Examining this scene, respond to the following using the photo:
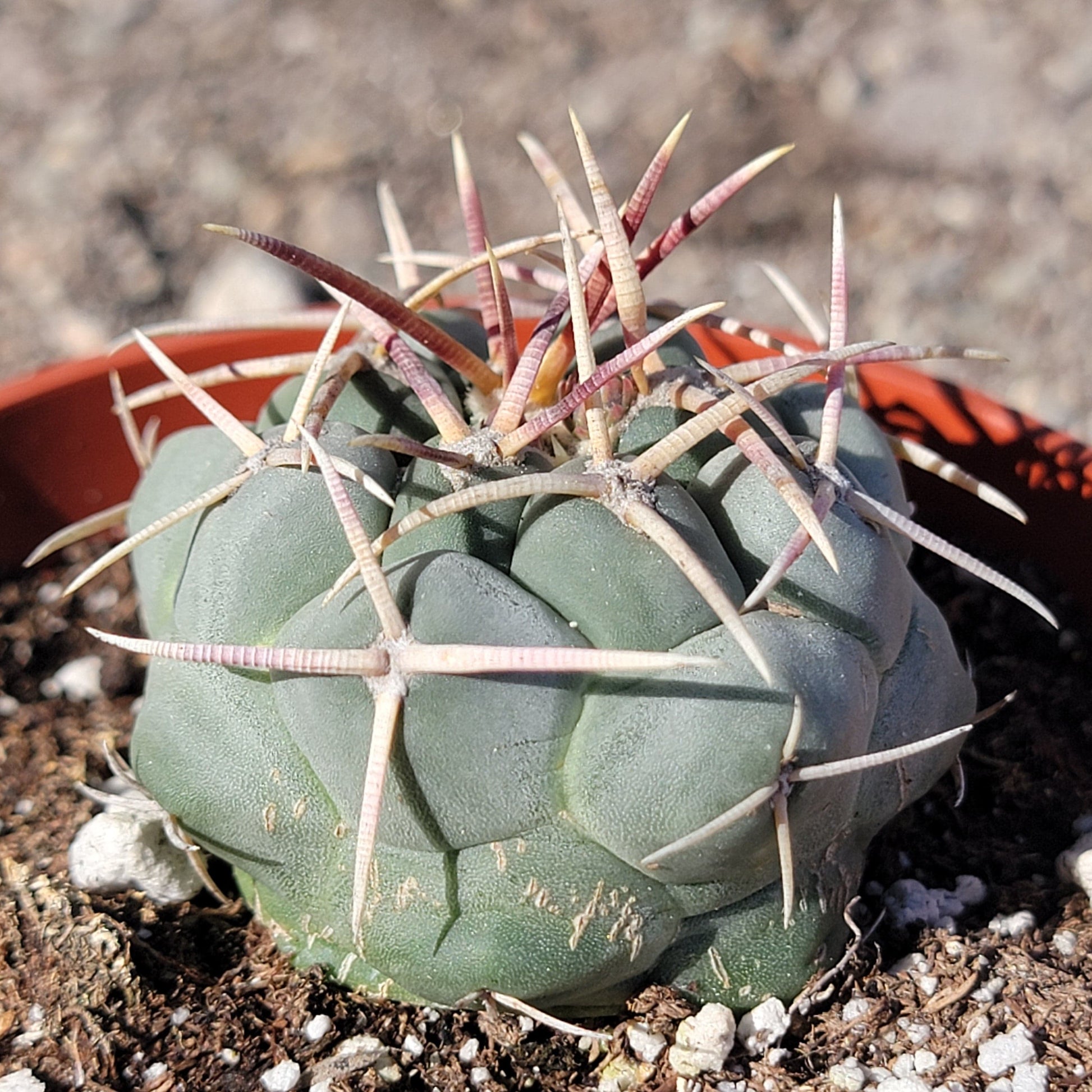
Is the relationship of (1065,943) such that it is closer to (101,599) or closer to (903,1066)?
(903,1066)

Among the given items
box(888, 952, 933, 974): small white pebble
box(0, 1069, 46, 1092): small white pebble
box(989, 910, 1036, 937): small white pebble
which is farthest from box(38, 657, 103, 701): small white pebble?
box(989, 910, 1036, 937): small white pebble

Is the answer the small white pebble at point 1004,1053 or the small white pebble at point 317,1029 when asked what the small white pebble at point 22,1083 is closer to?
the small white pebble at point 317,1029

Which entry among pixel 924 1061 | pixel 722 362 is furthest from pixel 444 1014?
pixel 722 362

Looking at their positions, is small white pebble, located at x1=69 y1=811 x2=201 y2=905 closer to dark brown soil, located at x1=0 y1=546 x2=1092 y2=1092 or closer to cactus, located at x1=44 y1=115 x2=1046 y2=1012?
dark brown soil, located at x1=0 y1=546 x2=1092 y2=1092

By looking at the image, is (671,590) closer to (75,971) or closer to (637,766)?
(637,766)

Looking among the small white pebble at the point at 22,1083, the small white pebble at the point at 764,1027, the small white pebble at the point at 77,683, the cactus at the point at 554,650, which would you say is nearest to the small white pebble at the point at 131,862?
the cactus at the point at 554,650
